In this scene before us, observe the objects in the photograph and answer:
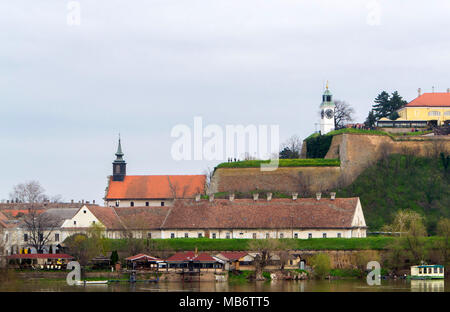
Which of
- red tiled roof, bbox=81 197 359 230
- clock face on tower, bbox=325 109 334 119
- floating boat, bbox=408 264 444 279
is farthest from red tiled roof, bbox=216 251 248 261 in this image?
clock face on tower, bbox=325 109 334 119

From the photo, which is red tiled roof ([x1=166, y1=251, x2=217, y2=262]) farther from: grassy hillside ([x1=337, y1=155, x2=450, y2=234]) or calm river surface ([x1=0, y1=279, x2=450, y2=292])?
grassy hillside ([x1=337, y1=155, x2=450, y2=234])

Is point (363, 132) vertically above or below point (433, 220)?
above

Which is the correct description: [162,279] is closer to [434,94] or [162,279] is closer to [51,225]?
[51,225]

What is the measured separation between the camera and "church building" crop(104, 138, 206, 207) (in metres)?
113

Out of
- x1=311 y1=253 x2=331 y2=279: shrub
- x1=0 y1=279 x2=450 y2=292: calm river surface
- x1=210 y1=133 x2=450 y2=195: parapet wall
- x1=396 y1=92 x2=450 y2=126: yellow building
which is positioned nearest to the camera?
x1=0 y1=279 x2=450 y2=292: calm river surface

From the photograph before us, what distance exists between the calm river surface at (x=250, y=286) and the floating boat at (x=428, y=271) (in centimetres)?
267

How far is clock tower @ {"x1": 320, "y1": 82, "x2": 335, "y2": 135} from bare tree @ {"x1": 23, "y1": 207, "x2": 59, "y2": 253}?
3551cm

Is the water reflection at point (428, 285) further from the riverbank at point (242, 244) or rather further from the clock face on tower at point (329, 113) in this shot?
the clock face on tower at point (329, 113)

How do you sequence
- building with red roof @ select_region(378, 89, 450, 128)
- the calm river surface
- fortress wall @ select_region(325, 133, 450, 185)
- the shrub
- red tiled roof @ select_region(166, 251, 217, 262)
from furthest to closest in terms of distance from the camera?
building with red roof @ select_region(378, 89, 450, 128) → fortress wall @ select_region(325, 133, 450, 185) → the shrub → red tiled roof @ select_region(166, 251, 217, 262) → the calm river surface

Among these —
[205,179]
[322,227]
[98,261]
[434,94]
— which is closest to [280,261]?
[322,227]

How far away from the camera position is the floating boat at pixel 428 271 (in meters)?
80.7

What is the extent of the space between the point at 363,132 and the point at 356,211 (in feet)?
62.5

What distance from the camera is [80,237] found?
293ft
